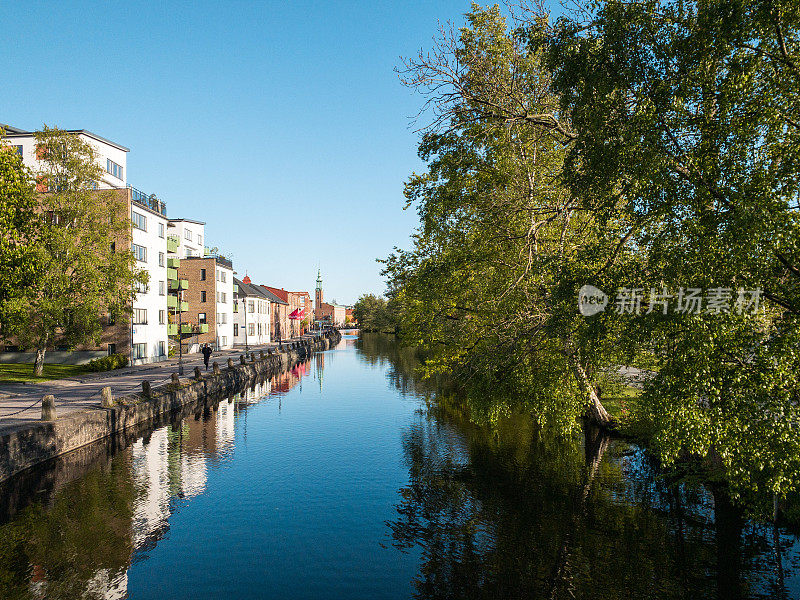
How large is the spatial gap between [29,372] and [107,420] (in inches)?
689

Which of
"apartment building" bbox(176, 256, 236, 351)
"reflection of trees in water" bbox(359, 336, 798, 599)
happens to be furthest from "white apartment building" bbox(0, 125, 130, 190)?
"reflection of trees in water" bbox(359, 336, 798, 599)

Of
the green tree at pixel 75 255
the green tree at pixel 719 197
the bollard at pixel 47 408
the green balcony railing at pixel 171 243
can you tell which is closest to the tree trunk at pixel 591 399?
the green tree at pixel 719 197

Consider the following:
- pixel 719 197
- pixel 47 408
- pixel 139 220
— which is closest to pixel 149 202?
pixel 139 220

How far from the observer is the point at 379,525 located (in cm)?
1421

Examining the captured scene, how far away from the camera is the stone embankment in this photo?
16672mm

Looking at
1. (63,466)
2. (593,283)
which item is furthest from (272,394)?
(593,283)

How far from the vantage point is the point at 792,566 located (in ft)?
37.7

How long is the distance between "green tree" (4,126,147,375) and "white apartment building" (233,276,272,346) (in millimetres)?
36737

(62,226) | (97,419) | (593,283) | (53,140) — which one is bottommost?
(97,419)

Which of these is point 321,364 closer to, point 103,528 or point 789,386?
point 103,528

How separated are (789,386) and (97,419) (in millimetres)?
22792

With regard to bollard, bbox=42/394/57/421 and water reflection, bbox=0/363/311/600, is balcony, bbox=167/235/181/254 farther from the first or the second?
bollard, bbox=42/394/57/421

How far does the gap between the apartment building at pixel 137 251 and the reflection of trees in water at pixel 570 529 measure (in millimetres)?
31241

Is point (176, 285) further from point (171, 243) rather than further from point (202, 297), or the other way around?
point (202, 297)
